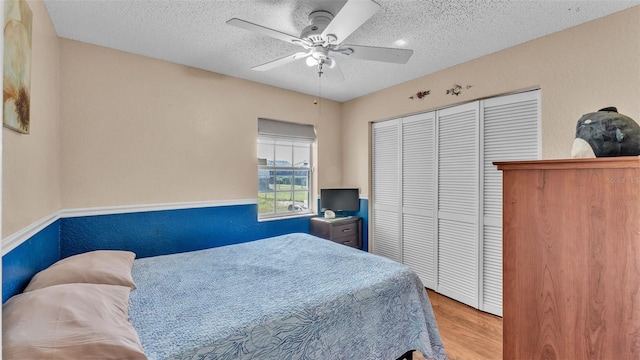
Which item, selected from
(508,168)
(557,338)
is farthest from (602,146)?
(557,338)

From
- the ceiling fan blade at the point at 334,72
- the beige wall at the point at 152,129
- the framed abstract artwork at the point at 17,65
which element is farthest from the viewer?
the beige wall at the point at 152,129

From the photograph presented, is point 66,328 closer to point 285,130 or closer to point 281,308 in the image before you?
point 281,308

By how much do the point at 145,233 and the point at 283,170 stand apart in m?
1.77

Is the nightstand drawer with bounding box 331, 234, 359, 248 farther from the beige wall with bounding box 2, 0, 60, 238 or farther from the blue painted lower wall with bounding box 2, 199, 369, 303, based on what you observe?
the beige wall with bounding box 2, 0, 60, 238

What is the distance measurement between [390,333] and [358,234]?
2.19 metres

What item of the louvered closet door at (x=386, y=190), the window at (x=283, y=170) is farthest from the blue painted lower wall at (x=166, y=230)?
the louvered closet door at (x=386, y=190)

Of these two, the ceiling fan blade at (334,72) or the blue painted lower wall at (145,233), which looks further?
the ceiling fan blade at (334,72)

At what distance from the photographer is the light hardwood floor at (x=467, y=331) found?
2.19m

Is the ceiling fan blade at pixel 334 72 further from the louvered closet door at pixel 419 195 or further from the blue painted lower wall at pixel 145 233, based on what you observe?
the blue painted lower wall at pixel 145 233

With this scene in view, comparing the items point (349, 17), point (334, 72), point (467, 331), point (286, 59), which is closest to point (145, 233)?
point (286, 59)

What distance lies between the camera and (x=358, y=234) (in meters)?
3.99

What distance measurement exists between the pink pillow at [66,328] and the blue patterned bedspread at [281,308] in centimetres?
14

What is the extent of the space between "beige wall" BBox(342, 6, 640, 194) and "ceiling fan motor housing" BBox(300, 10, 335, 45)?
5.49 feet

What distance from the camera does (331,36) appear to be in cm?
188
